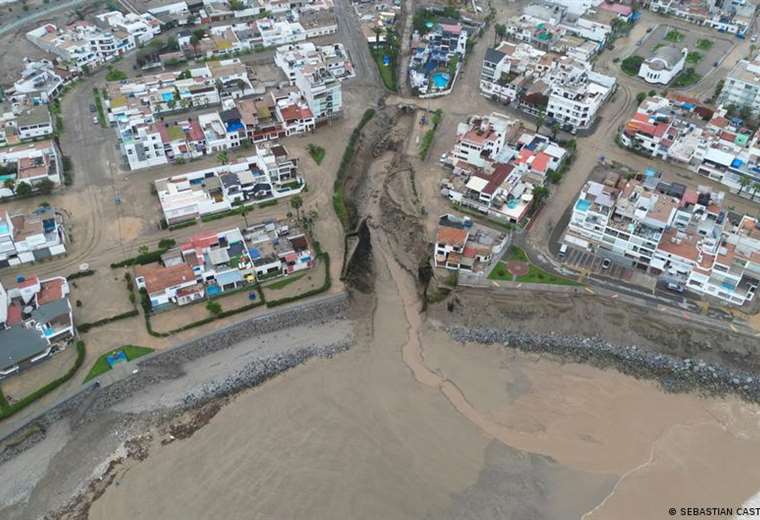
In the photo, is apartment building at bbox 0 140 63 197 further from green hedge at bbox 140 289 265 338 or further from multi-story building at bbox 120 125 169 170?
green hedge at bbox 140 289 265 338

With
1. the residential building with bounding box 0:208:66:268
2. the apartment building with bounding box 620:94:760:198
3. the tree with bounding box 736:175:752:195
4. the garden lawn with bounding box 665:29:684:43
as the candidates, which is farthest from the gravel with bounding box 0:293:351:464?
the garden lawn with bounding box 665:29:684:43

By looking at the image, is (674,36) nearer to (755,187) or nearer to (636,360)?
(755,187)

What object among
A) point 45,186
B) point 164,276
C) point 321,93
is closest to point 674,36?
point 321,93

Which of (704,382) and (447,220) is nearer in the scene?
(704,382)

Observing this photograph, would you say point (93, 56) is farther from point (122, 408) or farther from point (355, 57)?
point (122, 408)

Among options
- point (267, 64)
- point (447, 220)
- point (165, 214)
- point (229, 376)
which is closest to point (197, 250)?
point (165, 214)

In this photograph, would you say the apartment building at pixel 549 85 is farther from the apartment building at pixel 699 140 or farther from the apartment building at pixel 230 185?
the apartment building at pixel 230 185
